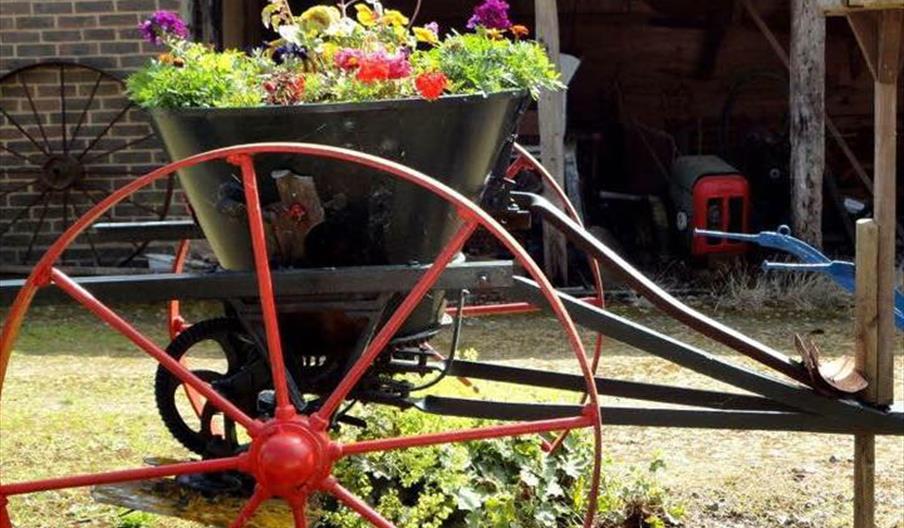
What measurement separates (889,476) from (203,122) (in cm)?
299

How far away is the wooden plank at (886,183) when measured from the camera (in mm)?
3885

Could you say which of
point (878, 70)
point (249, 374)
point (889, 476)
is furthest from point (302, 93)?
point (889, 476)

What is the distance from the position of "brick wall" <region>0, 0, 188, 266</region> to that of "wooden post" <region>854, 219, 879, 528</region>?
21.1 feet

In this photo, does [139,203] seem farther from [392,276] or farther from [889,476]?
[392,276]

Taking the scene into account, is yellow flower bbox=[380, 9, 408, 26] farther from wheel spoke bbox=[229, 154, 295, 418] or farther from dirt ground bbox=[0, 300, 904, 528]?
dirt ground bbox=[0, 300, 904, 528]

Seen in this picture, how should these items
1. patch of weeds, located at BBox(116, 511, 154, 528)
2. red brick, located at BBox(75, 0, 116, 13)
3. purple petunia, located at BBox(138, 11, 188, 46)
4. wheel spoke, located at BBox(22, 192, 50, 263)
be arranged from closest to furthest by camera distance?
purple petunia, located at BBox(138, 11, 188, 46), patch of weeds, located at BBox(116, 511, 154, 528), red brick, located at BBox(75, 0, 116, 13), wheel spoke, located at BBox(22, 192, 50, 263)

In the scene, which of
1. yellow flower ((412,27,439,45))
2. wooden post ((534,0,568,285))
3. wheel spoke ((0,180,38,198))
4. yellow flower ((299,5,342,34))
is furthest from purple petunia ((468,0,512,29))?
wheel spoke ((0,180,38,198))

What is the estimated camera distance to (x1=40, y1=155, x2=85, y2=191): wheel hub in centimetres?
971

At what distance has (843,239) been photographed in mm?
10594

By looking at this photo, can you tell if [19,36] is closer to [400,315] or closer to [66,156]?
[66,156]

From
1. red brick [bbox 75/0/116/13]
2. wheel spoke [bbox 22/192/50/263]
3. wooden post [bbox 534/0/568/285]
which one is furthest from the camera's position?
wheel spoke [bbox 22/192/50/263]

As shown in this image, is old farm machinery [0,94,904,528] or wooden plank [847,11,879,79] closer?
old farm machinery [0,94,904,528]

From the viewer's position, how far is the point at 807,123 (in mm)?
9344

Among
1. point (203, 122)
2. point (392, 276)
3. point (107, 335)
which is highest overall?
point (203, 122)
